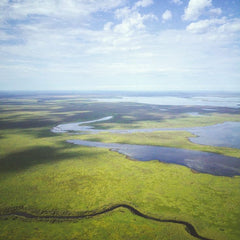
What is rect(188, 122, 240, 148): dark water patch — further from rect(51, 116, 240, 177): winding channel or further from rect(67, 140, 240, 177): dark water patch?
rect(67, 140, 240, 177): dark water patch

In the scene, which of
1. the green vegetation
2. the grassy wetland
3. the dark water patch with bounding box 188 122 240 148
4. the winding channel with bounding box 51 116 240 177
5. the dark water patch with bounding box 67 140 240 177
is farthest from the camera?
the dark water patch with bounding box 188 122 240 148

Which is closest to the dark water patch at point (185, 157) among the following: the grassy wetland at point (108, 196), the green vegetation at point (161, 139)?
the grassy wetland at point (108, 196)

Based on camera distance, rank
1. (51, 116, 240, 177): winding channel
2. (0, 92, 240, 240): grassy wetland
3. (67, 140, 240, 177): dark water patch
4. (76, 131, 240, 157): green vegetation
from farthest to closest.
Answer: (76, 131, 240, 157): green vegetation → (51, 116, 240, 177): winding channel → (67, 140, 240, 177): dark water patch → (0, 92, 240, 240): grassy wetland

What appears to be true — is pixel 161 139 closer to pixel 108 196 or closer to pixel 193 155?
pixel 193 155

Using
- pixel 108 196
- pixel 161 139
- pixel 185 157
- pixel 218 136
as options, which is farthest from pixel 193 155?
pixel 108 196

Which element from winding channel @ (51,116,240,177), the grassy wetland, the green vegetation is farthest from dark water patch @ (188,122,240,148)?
the grassy wetland

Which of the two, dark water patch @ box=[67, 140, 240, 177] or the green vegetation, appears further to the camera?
the green vegetation

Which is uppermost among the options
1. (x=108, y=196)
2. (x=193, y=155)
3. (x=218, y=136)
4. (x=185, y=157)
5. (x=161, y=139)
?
(x=218, y=136)

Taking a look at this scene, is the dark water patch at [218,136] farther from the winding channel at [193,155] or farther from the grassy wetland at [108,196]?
the grassy wetland at [108,196]
